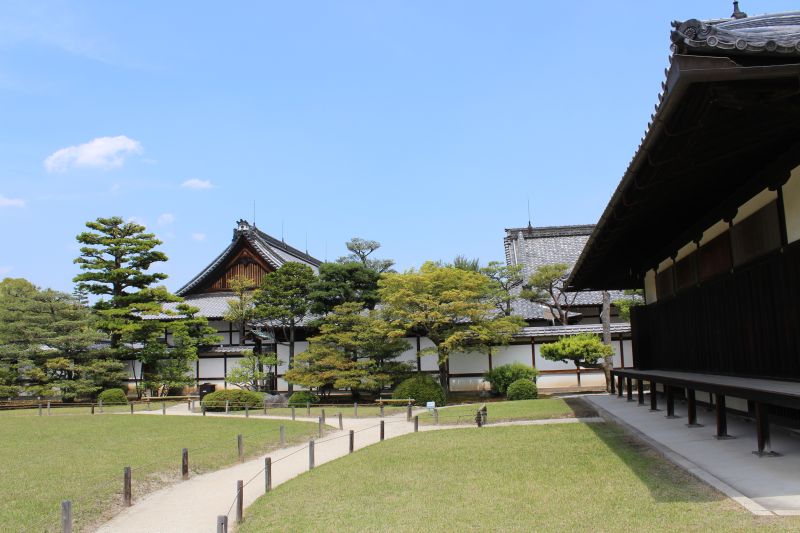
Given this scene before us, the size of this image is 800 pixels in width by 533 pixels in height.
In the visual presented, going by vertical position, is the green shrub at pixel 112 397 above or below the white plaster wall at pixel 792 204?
below

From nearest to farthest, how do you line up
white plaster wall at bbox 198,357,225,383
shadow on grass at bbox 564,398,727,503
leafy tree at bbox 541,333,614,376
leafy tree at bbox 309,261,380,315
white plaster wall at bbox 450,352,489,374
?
shadow on grass at bbox 564,398,727,503
leafy tree at bbox 541,333,614,376
white plaster wall at bbox 450,352,489,374
leafy tree at bbox 309,261,380,315
white plaster wall at bbox 198,357,225,383

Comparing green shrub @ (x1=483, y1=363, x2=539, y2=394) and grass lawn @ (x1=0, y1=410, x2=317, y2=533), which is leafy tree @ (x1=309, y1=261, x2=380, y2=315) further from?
grass lawn @ (x1=0, y1=410, x2=317, y2=533)

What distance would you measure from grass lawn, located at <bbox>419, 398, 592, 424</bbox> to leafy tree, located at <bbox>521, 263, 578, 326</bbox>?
11044 mm

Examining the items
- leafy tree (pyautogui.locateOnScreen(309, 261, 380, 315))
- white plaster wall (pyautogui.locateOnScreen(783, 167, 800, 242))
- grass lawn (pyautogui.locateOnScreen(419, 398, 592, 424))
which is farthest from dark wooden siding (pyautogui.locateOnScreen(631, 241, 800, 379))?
leafy tree (pyautogui.locateOnScreen(309, 261, 380, 315))

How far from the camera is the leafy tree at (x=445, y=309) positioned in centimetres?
2827

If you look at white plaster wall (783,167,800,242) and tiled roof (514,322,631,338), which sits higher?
white plaster wall (783,167,800,242)

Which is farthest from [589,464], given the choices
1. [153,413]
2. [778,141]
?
[153,413]

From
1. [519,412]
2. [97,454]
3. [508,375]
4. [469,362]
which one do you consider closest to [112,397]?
[469,362]

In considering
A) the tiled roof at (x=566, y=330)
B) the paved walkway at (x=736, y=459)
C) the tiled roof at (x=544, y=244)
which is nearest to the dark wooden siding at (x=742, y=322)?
the paved walkway at (x=736, y=459)

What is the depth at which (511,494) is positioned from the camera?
787cm

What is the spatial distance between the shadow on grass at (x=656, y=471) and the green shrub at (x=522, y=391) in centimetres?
1418

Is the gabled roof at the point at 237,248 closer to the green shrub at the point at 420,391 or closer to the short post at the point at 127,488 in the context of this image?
the green shrub at the point at 420,391

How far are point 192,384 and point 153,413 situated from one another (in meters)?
7.56

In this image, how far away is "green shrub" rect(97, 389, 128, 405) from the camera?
1220 inches
